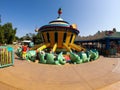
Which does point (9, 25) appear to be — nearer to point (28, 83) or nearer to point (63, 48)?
point (63, 48)

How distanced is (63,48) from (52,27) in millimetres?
3457

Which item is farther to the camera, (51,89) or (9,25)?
(9,25)

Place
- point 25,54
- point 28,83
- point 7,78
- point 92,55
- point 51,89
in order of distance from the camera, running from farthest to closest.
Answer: point 92,55 → point 25,54 → point 7,78 → point 28,83 → point 51,89

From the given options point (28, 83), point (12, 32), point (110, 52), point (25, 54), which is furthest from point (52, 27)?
point (12, 32)

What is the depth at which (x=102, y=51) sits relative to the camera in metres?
21.0

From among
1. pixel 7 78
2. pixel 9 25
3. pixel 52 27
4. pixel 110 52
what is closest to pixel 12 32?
pixel 9 25

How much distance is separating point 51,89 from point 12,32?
48.4 meters

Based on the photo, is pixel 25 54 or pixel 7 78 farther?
pixel 25 54

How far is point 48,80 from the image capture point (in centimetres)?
572

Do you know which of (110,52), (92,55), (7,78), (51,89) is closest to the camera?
(51,89)

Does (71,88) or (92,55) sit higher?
(92,55)

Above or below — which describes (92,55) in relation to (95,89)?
above

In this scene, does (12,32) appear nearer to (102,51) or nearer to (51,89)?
(102,51)

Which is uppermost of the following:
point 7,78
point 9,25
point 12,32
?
point 9,25
